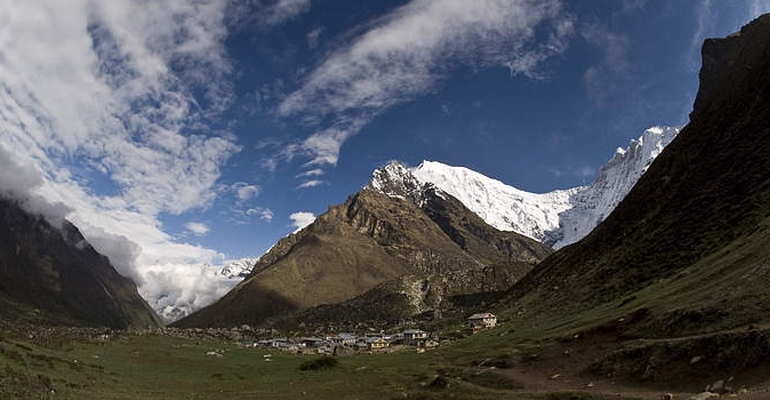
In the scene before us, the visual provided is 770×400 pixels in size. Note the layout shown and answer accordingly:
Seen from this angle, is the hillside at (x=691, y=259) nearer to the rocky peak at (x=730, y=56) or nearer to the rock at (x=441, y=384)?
the rocky peak at (x=730, y=56)

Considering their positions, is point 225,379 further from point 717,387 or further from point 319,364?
point 717,387

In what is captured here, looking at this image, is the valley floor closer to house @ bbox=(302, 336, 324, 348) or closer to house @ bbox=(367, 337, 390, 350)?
house @ bbox=(367, 337, 390, 350)

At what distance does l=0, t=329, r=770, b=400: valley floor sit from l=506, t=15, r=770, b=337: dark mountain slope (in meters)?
8.21

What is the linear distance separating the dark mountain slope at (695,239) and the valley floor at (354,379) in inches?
323

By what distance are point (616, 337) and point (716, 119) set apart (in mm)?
100631

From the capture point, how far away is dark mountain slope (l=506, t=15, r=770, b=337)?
136 feet

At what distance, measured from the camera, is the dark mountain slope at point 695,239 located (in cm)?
4156

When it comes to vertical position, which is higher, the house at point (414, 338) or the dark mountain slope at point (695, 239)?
the dark mountain slope at point (695, 239)

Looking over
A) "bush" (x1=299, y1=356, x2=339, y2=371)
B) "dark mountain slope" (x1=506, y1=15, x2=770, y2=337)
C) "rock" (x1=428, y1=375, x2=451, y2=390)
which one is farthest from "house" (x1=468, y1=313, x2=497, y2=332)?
"rock" (x1=428, y1=375, x2=451, y2=390)

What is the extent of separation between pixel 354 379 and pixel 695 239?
6233cm

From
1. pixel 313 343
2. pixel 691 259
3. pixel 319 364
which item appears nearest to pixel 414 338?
pixel 313 343

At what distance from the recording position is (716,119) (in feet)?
390

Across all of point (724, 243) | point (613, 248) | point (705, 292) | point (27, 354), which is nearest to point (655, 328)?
point (705, 292)

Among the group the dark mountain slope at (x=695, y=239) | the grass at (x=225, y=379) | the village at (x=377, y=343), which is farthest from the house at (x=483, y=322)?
the grass at (x=225, y=379)
